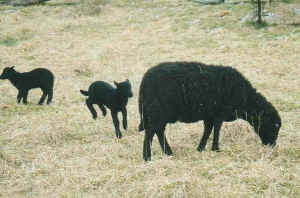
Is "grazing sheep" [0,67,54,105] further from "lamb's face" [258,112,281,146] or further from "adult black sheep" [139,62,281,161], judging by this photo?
"lamb's face" [258,112,281,146]

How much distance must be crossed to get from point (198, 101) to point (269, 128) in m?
1.57

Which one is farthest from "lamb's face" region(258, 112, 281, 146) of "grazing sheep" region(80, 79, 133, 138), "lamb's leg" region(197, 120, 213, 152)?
"grazing sheep" region(80, 79, 133, 138)

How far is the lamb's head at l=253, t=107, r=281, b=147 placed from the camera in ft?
23.7

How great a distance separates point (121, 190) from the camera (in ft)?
18.2

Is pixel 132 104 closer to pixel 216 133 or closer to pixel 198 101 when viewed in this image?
pixel 216 133

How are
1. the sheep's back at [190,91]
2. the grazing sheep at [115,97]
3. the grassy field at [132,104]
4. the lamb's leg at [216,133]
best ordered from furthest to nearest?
the grazing sheep at [115,97] < the lamb's leg at [216,133] < the sheep's back at [190,91] < the grassy field at [132,104]

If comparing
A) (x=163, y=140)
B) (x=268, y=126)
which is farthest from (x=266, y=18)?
(x=163, y=140)

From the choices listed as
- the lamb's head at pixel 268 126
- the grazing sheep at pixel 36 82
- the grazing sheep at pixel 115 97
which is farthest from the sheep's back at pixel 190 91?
the grazing sheep at pixel 36 82

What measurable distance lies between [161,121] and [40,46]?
14.0 metres

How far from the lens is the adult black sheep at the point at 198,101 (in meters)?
6.48

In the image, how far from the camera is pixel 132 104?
11484mm

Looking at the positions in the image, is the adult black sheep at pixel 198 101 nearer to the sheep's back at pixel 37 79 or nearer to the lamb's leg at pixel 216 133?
the lamb's leg at pixel 216 133

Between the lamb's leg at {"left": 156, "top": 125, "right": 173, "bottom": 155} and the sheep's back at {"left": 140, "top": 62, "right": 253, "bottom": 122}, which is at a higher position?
the sheep's back at {"left": 140, "top": 62, "right": 253, "bottom": 122}

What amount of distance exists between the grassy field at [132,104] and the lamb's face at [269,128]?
253 mm
